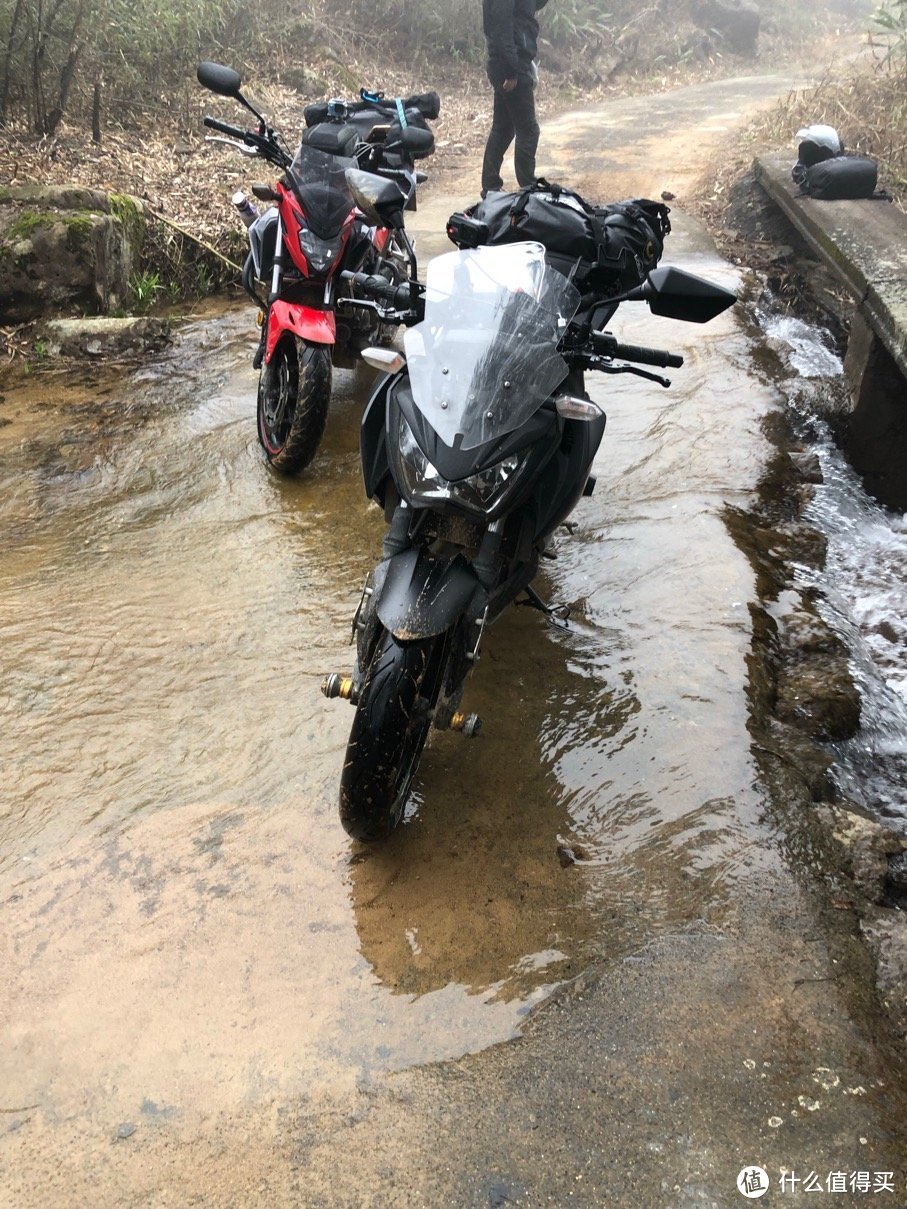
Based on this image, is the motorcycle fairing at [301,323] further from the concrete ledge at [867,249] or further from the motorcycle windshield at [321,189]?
the concrete ledge at [867,249]

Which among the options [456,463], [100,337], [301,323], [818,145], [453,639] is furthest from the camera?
[818,145]

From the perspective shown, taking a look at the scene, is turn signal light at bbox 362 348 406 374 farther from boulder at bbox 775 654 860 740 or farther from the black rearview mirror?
boulder at bbox 775 654 860 740

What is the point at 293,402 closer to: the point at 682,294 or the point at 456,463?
the point at 456,463

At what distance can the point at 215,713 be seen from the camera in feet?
10.8

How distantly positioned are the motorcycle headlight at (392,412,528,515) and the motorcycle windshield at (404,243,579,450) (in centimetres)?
9

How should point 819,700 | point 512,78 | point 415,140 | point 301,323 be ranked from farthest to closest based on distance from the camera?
point 512,78 < point 415,140 < point 301,323 < point 819,700

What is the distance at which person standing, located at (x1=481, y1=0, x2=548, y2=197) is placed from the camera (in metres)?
8.01

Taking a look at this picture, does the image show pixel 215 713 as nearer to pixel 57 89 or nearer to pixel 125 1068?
pixel 125 1068

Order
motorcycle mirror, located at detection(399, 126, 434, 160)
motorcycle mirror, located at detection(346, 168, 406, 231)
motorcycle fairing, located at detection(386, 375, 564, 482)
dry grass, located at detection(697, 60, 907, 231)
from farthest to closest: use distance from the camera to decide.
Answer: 1. dry grass, located at detection(697, 60, 907, 231)
2. motorcycle mirror, located at detection(399, 126, 434, 160)
3. motorcycle mirror, located at detection(346, 168, 406, 231)
4. motorcycle fairing, located at detection(386, 375, 564, 482)

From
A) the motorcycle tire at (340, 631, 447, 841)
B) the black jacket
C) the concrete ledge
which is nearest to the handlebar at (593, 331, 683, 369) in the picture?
the motorcycle tire at (340, 631, 447, 841)

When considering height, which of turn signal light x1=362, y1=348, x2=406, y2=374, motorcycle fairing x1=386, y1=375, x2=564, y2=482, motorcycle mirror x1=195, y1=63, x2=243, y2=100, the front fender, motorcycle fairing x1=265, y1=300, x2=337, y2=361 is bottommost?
the front fender

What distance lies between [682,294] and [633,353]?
0.73ft

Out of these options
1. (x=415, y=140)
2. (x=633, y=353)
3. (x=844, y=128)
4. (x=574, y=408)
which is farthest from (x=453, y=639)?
(x=844, y=128)

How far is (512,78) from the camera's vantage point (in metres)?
8.20
